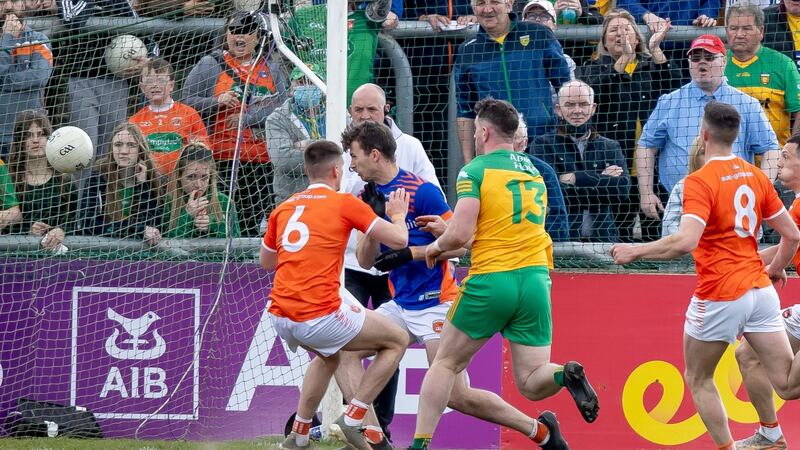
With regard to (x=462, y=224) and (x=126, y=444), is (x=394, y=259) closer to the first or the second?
(x=462, y=224)

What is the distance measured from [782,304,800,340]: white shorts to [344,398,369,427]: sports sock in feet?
9.97

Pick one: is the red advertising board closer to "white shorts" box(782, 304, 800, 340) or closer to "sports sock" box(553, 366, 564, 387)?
"white shorts" box(782, 304, 800, 340)

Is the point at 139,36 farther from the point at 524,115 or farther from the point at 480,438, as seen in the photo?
the point at 480,438

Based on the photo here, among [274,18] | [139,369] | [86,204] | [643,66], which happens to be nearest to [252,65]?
[274,18]

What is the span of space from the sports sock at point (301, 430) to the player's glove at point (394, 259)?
1116mm

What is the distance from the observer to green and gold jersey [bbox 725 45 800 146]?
10062mm

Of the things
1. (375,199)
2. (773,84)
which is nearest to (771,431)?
(375,199)


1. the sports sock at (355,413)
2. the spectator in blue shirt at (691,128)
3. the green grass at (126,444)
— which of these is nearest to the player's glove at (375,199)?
the sports sock at (355,413)

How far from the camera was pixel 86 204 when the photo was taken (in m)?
9.68

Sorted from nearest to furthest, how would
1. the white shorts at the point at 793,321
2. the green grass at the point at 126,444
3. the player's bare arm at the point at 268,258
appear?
the player's bare arm at the point at 268,258, the white shorts at the point at 793,321, the green grass at the point at 126,444

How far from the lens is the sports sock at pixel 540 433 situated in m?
7.77

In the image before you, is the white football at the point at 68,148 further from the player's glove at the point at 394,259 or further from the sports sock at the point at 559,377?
the sports sock at the point at 559,377

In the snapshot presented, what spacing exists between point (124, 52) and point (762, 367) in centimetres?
564

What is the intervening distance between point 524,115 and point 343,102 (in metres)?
1.83
